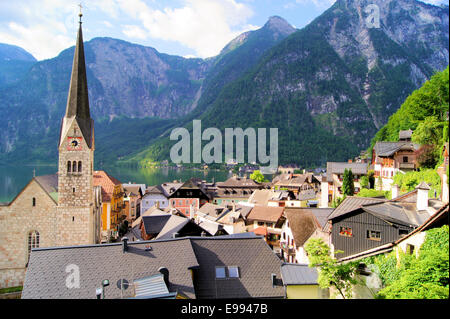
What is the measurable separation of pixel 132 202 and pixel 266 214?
2812 centimetres

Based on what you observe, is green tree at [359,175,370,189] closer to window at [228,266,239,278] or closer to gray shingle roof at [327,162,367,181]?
gray shingle roof at [327,162,367,181]

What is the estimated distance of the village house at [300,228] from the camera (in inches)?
982

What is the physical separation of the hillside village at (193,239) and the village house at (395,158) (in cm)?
13

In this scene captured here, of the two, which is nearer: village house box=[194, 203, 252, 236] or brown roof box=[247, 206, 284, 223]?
village house box=[194, 203, 252, 236]

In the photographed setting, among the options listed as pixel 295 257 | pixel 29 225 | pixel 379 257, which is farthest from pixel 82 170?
pixel 379 257

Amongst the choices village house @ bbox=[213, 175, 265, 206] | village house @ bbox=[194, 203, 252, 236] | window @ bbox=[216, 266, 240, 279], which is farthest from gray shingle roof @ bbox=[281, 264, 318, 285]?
village house @ bbox=[213, 175, 265, 206]

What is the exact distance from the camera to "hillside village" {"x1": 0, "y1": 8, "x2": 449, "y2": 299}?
14.0 m

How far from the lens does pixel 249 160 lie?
163250 mm

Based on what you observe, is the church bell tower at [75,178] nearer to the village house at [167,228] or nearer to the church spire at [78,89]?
the church spire at [78,89]

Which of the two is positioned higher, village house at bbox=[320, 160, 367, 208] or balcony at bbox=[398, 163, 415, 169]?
balcony at bbox=[398, 163, 415, 169]

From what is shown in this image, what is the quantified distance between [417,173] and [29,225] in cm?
2917

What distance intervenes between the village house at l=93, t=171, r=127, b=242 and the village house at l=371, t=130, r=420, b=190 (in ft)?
101

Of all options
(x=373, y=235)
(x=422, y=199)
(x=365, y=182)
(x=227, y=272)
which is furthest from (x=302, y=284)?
(x=365, y=182)
